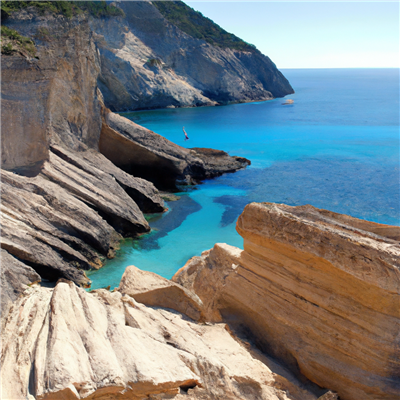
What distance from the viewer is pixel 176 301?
23.4 ft

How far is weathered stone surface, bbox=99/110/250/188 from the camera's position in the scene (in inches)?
715

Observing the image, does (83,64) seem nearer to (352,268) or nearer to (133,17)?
(352,268)

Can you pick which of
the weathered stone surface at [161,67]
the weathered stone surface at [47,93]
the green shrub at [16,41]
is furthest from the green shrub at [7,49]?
the weathered stone surface at [161,67]

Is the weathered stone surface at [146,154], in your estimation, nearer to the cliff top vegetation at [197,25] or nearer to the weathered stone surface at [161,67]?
the weathered stone surface at [161,67]

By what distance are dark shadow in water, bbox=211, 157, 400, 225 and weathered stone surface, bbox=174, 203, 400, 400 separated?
9.04m

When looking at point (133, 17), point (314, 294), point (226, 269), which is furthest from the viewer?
point (133, 17)

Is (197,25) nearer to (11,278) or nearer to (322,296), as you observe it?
(11,278)

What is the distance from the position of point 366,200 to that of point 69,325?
54.9 feet

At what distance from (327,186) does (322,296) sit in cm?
1615

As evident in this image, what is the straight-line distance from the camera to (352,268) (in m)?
5.39

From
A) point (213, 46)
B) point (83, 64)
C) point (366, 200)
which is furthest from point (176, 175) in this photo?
point (213, 46)

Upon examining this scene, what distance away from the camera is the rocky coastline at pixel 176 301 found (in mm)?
4902

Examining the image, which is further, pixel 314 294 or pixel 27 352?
pixel 314 294

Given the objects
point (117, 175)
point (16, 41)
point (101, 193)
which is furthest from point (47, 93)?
point (117, 175)
